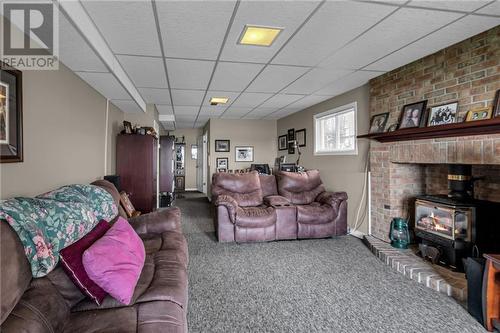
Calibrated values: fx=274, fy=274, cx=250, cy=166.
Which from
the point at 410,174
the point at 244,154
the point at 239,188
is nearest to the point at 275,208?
the point at 239,188

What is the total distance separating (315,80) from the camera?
395 centimetres

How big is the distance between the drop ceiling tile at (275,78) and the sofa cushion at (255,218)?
1.89m

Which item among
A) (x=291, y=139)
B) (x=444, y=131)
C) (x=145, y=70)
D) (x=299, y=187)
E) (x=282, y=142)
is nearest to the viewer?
(x=444, y=131)

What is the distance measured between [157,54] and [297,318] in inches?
111

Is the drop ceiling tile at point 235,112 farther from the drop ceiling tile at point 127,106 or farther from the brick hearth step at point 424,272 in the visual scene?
the brick hearth step at point 424,272

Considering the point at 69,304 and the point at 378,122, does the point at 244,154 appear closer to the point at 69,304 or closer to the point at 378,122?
the point at 378,122

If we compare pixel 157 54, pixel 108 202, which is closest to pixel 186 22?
pixel 157 54

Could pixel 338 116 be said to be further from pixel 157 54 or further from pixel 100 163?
pixel 100 163

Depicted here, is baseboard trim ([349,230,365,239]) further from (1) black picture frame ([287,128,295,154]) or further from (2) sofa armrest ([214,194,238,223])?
(1) black picture frame ([287,128,295,154])

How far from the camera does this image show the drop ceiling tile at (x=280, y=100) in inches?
196

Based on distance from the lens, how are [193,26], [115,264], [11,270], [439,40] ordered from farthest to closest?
[439,40]
[193,26]
[115,264]
[11,270]

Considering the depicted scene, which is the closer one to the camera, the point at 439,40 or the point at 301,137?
the point at 439,40

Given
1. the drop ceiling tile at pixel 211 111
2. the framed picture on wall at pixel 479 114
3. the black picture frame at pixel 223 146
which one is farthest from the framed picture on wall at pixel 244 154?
the framed picture on wall at pixel 479 114

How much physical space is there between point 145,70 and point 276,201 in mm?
2617
